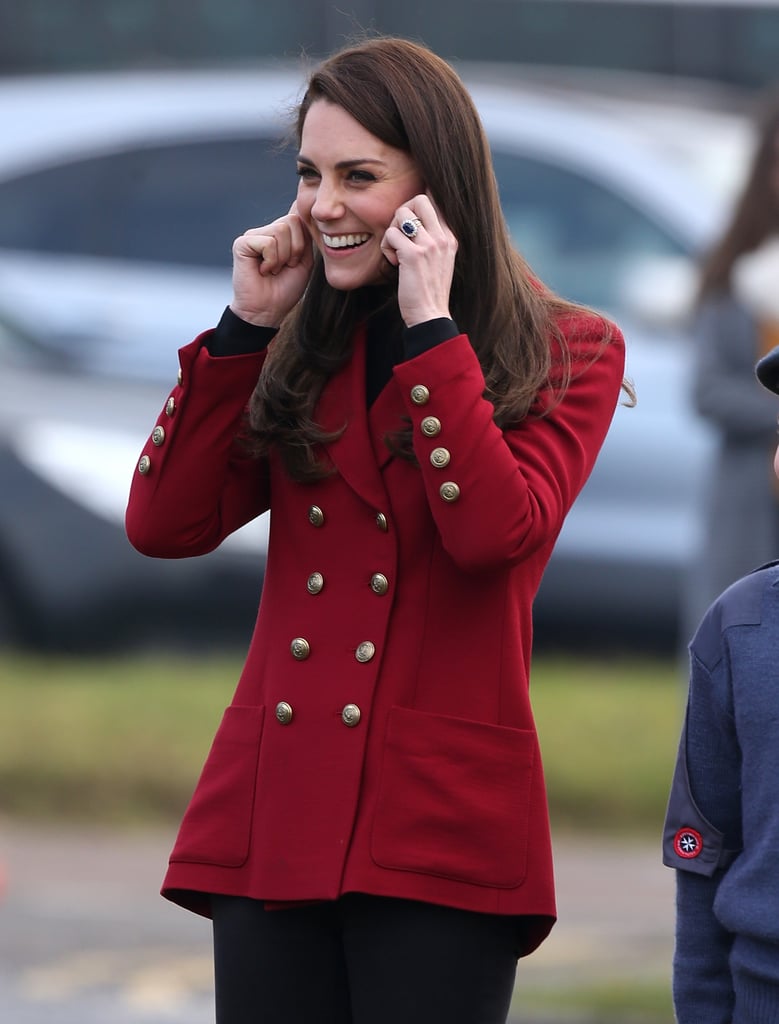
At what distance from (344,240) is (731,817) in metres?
0.88

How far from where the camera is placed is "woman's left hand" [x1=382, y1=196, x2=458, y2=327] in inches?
99.3

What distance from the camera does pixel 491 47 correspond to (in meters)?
11.4

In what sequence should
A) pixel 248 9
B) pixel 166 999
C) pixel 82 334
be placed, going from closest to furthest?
1. pixel 166 999
2. pixel 82 334
3. pixel 248 9

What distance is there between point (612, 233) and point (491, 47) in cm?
327

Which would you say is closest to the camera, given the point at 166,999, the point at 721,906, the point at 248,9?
the point at 721,906

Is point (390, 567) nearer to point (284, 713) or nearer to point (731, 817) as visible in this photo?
point (284, 713)

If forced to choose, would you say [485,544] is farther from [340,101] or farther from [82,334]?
[82,334]

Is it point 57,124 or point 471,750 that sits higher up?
point 57,124

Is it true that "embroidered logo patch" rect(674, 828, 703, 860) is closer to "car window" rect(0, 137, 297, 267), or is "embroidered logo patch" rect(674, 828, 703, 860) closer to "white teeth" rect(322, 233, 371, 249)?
"white teeth" rect(322, 233, 371, 249)

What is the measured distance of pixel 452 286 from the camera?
2.69 m

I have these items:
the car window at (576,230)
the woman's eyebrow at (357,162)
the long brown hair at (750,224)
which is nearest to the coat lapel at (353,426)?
the woman's eyebrow at (357,162)

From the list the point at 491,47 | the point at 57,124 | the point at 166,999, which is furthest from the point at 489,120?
the point at 166,999

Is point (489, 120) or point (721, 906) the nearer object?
point (721, 906)

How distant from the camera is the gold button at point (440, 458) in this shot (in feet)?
8.05
